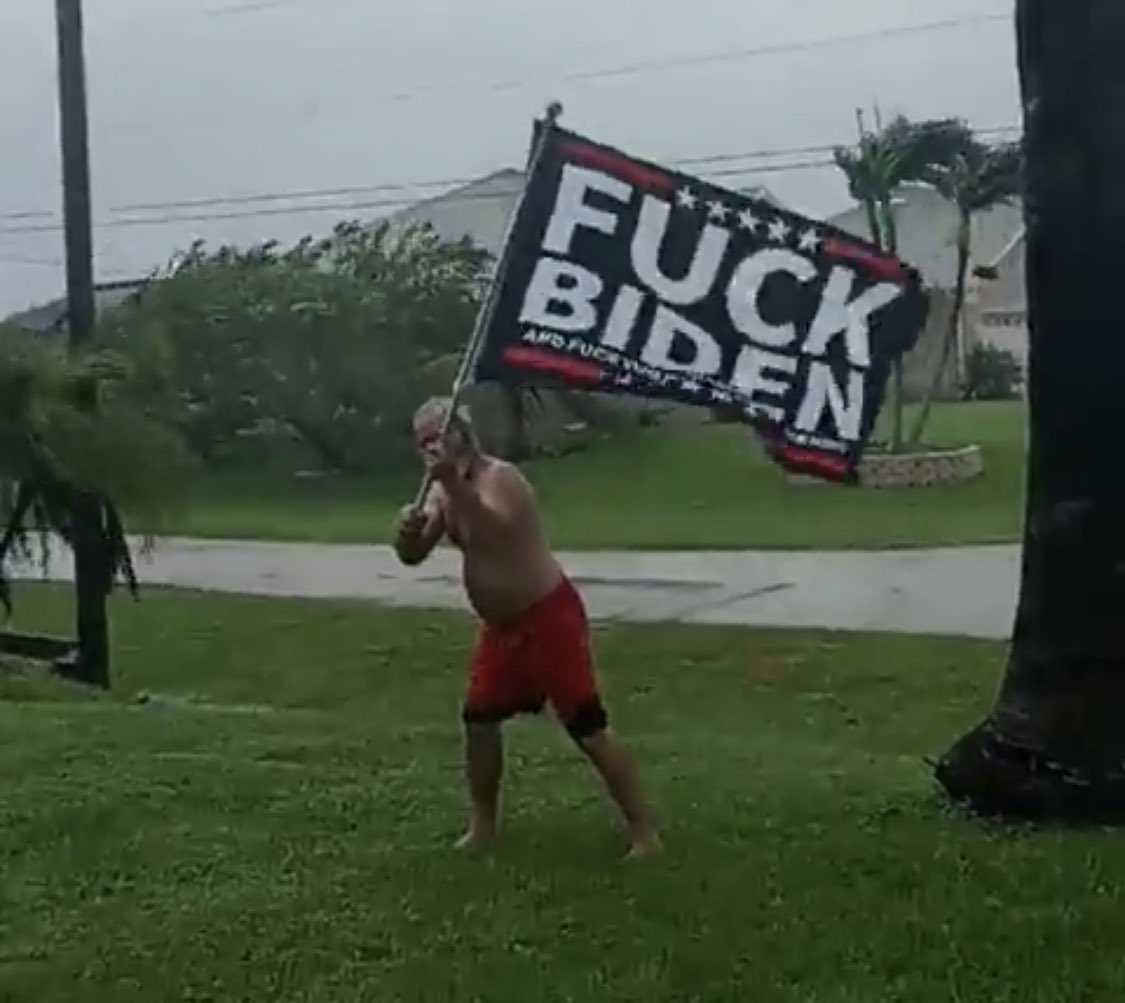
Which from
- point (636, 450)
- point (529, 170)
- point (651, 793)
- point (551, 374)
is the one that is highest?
point (529, 170)

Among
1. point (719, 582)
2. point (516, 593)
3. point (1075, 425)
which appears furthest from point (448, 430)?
point (719, 582)

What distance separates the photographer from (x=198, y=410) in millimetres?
31219

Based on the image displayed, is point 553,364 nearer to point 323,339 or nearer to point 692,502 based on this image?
point 692,502

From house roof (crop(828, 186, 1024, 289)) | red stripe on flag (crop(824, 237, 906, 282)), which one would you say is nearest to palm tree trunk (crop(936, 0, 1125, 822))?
red stripe on flag (crop(824, 237, 906, 282))

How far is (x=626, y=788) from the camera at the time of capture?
5.95 metres

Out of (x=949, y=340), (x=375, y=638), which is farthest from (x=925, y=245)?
(x=375, y=638)

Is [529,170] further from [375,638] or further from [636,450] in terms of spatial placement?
[636,450]

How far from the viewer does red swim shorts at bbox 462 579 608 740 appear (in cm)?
592

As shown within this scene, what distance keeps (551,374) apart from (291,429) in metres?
26.9

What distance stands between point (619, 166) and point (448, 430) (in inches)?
81.2

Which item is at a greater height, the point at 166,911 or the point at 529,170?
the point at 529,170

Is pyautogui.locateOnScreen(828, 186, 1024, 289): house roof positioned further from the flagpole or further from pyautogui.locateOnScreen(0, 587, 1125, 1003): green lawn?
the flagpole

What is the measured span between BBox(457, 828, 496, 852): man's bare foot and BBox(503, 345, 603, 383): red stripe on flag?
4.44 ft

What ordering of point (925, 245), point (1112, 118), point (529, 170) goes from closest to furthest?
point (1112, 118) < point (529, 170) < point (925, 245)
